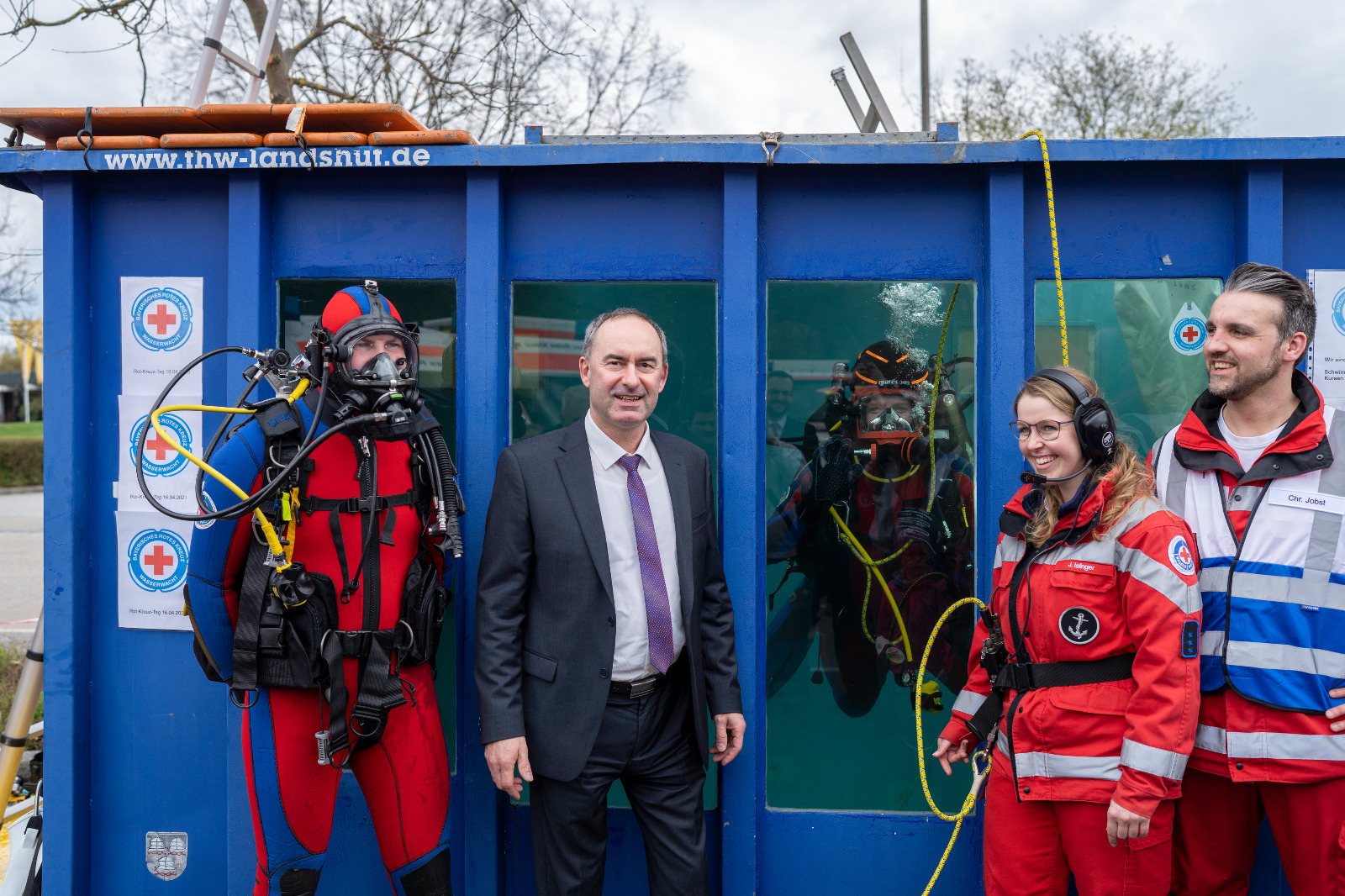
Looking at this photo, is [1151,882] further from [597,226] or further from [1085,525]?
[597,226]

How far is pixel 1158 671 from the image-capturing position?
190 centimetres

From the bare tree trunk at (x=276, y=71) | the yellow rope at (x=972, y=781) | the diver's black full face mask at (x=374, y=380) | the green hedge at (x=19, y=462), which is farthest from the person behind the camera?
the green hedge at (x=19, y=462)

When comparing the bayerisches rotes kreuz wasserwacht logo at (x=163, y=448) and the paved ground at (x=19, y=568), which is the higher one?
the bayerisches rotes kreuz wasserwacht logo at (x=163, y=448)

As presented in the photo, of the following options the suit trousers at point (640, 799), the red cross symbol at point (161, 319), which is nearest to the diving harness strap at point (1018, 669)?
the suit trousers at point (640, 799)

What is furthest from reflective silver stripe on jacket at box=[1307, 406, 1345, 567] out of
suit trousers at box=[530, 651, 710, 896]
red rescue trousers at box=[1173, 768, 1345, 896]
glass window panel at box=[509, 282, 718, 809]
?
glass window panel at box=[509, 282, 718, 809]

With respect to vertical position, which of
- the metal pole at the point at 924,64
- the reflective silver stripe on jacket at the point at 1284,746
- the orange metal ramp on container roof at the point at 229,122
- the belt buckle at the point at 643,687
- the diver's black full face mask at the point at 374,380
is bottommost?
the reflective silver stripe on jacket at the point at 1284,746

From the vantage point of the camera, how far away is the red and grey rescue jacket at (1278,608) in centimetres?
206

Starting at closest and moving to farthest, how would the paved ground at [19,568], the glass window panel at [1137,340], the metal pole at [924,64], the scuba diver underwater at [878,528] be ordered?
the glass window panel at [1137,340], the scuba diver underwater at [878,528], the paved ground at [19,568], the metal pole at [924,64]

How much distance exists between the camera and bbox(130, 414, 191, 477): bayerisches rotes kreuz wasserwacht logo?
2975 mm

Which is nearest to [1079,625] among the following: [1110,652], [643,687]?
[1110,652]

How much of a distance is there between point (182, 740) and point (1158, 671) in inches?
127

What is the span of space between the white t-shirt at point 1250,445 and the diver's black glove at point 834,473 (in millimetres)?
1215

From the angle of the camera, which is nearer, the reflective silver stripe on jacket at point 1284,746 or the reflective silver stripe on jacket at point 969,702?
the reflective silver stripe on jacket at point 1284,746

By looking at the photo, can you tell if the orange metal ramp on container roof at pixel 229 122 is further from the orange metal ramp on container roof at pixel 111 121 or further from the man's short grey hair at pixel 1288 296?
the man's short grey hair at pixel 1288 296
